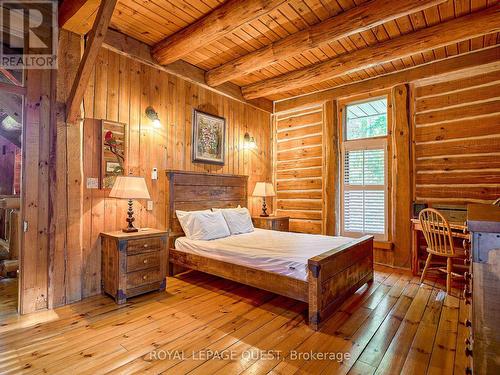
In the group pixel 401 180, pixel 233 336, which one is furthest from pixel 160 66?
pixel 401 180

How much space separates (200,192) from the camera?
4.11 m

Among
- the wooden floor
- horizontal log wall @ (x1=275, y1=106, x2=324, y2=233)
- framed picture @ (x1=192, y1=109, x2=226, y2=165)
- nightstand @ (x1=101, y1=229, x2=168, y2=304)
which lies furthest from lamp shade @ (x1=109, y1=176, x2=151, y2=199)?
horizontal log wall @ (x1=275, y1=106, x2=324, y2=233)

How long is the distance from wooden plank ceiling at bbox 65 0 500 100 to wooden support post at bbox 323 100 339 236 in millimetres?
1041

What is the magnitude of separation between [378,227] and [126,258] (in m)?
3.85

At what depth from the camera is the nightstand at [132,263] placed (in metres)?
2.77

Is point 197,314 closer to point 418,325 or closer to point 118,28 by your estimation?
point 418,325

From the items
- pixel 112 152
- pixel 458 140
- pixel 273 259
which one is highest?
pixel 458 140

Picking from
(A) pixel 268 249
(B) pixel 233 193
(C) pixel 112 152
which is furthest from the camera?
(B) pixel 233 193

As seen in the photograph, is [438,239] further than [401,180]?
No

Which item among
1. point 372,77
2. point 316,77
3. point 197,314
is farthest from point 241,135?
point 197,314

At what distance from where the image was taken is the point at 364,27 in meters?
2.84

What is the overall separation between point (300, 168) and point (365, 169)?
123 cm

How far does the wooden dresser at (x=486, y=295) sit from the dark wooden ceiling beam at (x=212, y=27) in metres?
2.44

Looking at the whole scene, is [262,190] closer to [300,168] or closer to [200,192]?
[300,168]
